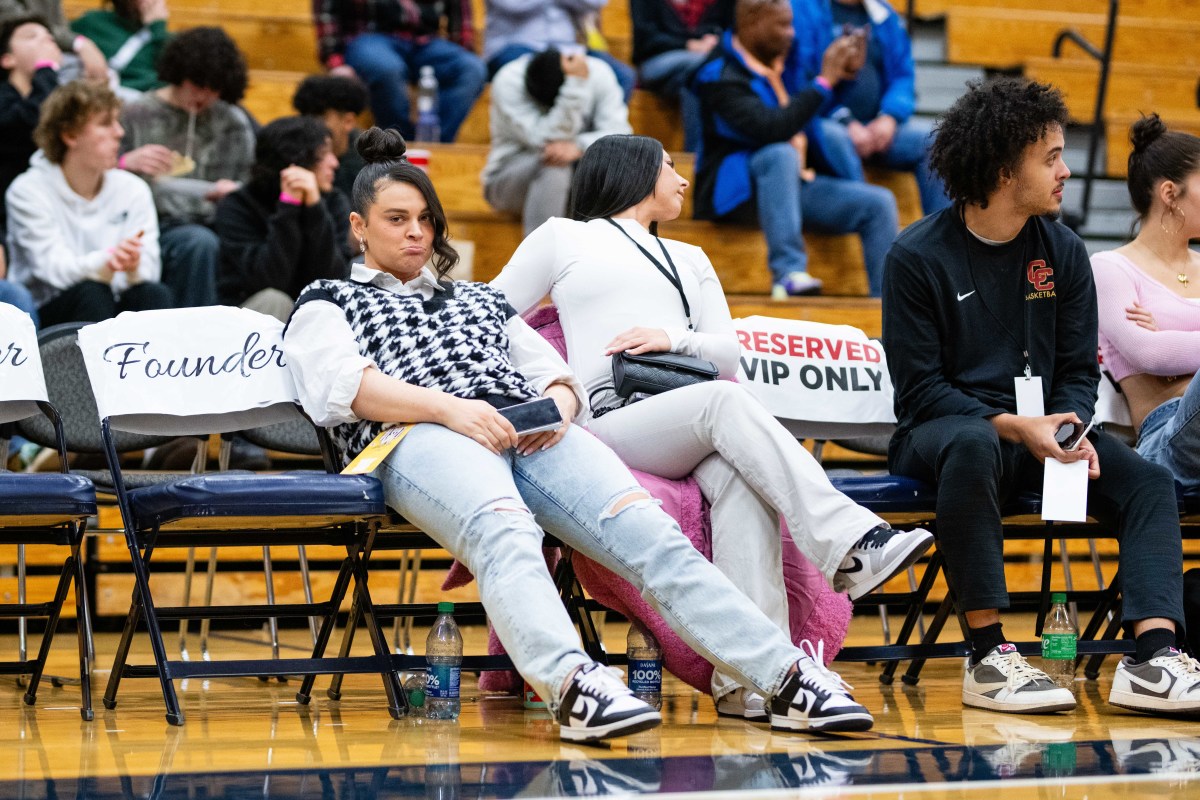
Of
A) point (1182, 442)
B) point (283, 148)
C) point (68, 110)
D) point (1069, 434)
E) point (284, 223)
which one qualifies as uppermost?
point (68, 110)

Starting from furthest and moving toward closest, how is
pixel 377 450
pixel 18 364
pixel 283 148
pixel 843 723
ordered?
pixel 283 148 → pixel 18 364 → pixel 377 450 → pixel 843 723

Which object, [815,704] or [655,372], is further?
[655,372]

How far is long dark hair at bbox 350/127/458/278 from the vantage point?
3393mm

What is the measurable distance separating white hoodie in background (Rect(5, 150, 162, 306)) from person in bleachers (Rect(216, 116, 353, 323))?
0.25 metres

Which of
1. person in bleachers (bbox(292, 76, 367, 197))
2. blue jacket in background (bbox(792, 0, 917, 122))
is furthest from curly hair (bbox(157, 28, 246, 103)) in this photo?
blue jacket in background (bbox(792, 0, 917, 122))

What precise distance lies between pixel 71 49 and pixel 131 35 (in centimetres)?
41

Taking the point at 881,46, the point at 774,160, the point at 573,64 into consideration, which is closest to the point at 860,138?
the point at 881,46

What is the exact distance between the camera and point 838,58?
6.28 m

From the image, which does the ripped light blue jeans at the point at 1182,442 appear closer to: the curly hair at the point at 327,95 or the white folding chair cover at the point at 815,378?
the white folding chair cover at the point at 815,378

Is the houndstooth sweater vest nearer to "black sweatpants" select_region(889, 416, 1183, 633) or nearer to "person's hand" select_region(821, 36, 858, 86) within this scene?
"black sweatpants" select_region(889, 416, 1183, 633)

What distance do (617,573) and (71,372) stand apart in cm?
175

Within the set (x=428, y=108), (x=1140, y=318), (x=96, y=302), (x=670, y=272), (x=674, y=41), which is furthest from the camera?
(x=674, y=41)

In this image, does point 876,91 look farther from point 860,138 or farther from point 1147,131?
point 1147,131

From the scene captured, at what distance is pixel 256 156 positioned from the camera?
521 centimetres
